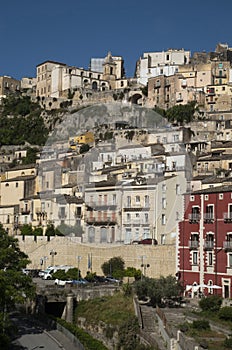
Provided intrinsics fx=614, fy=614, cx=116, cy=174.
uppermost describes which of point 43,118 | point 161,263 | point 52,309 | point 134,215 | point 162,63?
point 162,63

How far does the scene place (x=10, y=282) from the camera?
28.6 metres

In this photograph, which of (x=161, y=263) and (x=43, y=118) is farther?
(x=43, y=118)

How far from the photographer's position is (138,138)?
243ft

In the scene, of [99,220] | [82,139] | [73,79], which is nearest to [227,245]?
[99,220]

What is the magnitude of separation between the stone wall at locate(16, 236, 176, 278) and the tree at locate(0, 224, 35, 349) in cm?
1131

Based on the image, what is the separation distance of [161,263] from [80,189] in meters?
14.4

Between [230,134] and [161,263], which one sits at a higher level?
[230,134]

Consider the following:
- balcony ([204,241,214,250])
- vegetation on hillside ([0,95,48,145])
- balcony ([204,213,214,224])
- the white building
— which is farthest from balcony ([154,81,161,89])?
balcony ([204,241,214,250])

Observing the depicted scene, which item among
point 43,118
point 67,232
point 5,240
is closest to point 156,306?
point 5,240

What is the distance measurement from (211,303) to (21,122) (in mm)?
71976

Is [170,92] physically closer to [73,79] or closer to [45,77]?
[73,79]

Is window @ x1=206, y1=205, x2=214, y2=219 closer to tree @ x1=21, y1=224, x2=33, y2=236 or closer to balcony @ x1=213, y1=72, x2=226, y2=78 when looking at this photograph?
tree @ x1=21, y1=224, x2=33, y2=236

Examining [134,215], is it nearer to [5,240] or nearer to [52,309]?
[52,309]

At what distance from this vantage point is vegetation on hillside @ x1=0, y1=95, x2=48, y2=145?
9281 cm
